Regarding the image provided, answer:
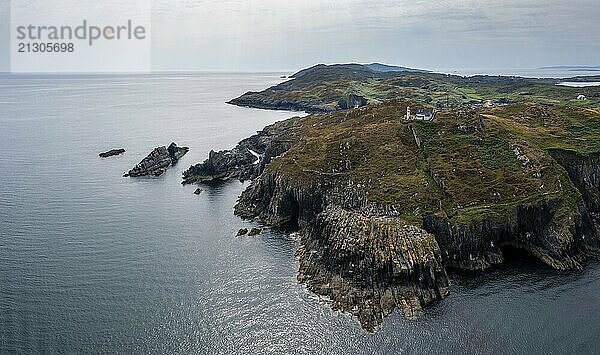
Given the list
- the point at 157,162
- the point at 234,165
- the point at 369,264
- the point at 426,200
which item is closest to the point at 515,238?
the point at 426,200

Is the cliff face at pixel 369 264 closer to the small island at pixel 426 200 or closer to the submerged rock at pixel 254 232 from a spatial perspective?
the small island at pixel 426 200

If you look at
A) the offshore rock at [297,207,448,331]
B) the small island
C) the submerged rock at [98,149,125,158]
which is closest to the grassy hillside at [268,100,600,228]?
the small island

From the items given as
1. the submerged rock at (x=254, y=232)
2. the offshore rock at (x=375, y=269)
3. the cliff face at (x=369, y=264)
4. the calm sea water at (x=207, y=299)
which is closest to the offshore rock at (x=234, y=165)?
the calm sea water at (x=207, y=299)

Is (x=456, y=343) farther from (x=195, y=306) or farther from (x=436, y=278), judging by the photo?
(x=195, y=306)

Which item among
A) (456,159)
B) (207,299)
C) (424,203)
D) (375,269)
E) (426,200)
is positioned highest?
(456,159)

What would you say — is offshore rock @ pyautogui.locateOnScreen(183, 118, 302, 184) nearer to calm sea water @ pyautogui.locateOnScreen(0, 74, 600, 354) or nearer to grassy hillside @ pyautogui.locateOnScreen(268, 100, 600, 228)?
grassy hillside @ pyautogui.locateOnScreen(268, 100, 600, 228)

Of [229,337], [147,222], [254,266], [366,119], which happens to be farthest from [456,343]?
[366,119]

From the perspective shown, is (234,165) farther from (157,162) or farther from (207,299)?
(207,299)
